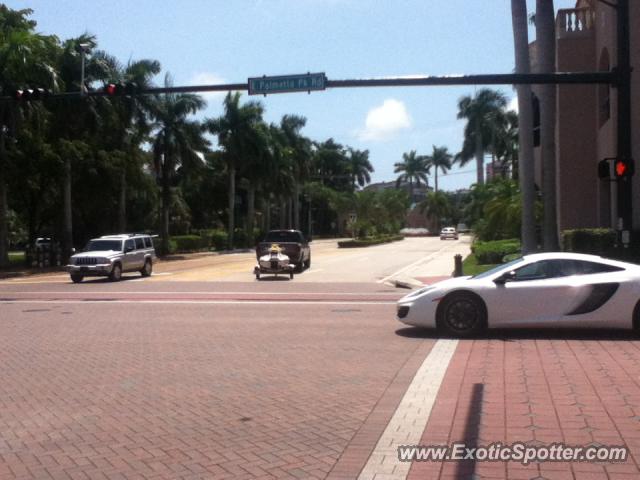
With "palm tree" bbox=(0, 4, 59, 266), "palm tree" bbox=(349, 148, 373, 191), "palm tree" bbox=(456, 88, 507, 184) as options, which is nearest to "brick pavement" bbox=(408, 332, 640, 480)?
"palm tree" bbox=(0, 4, 59, 266)

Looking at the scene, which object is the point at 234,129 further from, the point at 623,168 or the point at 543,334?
the point at 543,334

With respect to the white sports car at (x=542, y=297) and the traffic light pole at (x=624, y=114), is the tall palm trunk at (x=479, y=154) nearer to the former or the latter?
the traffic light pole at (x=624, y=114)

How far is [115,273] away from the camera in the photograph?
2900 centimetres

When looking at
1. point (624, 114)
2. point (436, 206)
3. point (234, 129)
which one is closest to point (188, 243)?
point (234, 129)

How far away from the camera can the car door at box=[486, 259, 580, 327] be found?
38.1 feet

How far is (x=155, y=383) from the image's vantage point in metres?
8.82

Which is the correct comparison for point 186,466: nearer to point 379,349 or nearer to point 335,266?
point 379,349

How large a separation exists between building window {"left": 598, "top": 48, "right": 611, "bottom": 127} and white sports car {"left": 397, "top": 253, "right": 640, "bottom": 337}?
18.1 m

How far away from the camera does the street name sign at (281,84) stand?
17406 mm

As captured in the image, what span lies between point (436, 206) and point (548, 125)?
114 meters

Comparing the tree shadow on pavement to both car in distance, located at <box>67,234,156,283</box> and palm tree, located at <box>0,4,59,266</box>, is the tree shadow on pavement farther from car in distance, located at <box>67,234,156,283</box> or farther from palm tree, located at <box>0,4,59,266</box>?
palm tree, located at <box>0,4,59,266</box>

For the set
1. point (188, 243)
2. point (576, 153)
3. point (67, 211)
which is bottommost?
point (188, 243)

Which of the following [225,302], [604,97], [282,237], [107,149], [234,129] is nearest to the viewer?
[225,302]

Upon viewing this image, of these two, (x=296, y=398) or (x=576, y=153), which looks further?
(x=576, y=153)
